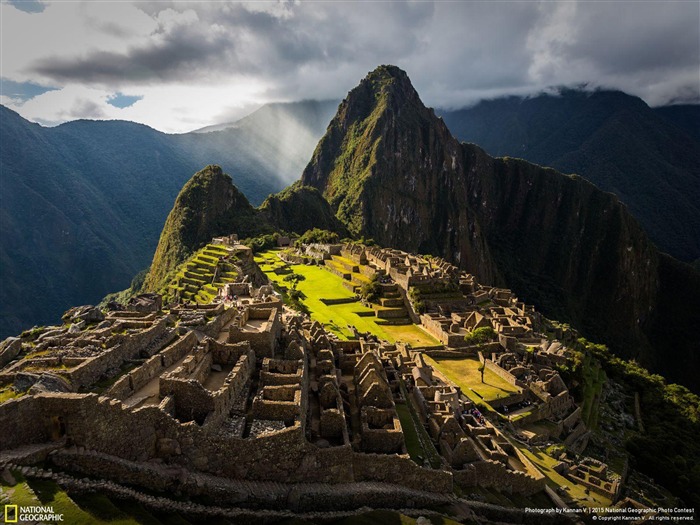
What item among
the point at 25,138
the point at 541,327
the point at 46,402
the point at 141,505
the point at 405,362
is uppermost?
the point at 25,138

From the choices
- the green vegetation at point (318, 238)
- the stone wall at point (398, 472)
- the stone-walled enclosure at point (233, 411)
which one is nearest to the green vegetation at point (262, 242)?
the green vegetation at point (318, 238)

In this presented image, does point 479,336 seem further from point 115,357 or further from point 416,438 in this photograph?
point 115,357

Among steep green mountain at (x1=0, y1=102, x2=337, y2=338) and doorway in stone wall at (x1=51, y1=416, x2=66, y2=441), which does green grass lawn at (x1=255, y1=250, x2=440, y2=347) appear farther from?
steep green mountain at (x1=0, y1=102, x2=337, y2=338)

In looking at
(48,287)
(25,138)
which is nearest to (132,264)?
(48,287)

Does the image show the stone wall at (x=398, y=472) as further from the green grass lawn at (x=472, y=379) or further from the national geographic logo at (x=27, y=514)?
the green grass lawn at (x=472, y=379)

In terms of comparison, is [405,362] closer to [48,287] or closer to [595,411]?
[595,411]

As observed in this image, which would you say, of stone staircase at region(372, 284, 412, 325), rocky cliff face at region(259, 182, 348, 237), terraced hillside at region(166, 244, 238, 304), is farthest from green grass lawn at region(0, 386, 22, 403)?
rocky cliff face at region(259, 182, 348, 237)
